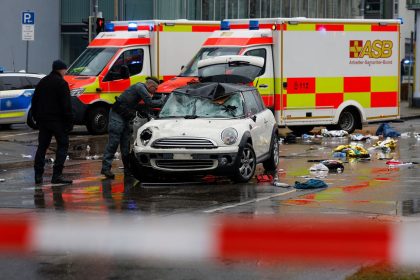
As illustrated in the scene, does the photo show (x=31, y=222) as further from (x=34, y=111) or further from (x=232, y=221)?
(x=34, y=111)

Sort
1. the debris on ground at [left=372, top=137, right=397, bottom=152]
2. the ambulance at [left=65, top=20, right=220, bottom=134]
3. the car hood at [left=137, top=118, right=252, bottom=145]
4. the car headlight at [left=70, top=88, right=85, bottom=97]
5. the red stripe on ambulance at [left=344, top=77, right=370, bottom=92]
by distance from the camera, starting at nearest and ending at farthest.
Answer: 1. the car hood at [left=137, top=118, right=252, bottom=145]
2. the debris on ground at [left=372, top=137, right=397, bottom=152]
3. the car headlight at [left=70, top=88, right=85, bottom=97]
4. the ambulance at [left=65, top=20, right=220, bottom=134]
5. the red stripe on ambulance at [left=344, top=77, right=370, bottom=92]

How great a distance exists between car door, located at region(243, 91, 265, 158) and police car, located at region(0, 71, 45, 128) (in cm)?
1079

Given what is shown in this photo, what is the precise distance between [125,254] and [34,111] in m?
6.39

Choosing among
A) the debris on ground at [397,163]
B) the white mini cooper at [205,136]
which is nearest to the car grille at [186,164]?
the white mini cooper at [205,136]

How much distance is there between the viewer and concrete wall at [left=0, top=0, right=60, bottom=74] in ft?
129

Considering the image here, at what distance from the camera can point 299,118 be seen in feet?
76.8

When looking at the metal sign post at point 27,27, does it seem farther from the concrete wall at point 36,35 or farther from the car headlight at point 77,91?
the concrete wall at point 36,35

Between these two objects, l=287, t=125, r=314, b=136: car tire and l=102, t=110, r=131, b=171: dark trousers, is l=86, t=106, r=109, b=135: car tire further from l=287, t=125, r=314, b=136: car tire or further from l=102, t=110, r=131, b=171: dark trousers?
l=102, t=110, r=131, b=171: dark trousers

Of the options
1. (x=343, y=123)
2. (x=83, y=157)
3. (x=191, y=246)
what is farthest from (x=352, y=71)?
(x=191, y=246)

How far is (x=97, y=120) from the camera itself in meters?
24.2

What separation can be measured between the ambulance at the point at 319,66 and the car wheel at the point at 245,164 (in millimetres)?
7829

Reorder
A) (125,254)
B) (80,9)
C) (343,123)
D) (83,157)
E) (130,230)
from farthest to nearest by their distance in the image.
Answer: (80,9) → (343,123) → (83,157) → (130,230) → (125,254)

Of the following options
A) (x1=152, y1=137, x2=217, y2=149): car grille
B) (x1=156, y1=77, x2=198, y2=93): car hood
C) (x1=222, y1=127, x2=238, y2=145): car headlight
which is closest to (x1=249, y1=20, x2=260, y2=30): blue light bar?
(x1=156, y1=77, x2=198, y2=93): car hood

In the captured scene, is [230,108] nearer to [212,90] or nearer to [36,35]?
[212,90]
